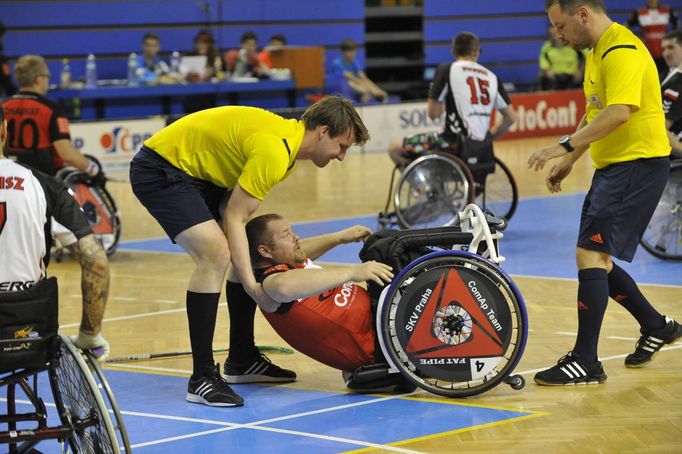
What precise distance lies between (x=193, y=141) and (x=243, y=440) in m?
1.32

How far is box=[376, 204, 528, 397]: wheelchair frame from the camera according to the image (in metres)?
5.29

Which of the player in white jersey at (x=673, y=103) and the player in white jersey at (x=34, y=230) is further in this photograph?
the player in white jersey at (x=673, y=103)

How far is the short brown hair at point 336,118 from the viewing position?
205 inches

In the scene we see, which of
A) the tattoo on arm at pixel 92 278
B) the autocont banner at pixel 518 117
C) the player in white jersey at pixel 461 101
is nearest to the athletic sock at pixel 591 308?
the tattoo on arm at pixel 92 278

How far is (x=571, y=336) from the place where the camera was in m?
6.60

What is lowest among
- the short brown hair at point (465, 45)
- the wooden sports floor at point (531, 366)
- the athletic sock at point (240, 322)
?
the wooden sports floor at point (531, 366)

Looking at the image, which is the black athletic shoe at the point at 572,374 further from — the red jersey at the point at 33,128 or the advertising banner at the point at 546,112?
the advertising banner at the point at 546,112

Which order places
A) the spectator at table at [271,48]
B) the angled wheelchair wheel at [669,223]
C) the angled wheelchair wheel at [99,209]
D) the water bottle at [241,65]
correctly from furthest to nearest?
1. the spectator at table at [271,48]
2. the water bottle at [241,65]
3. the angled wheelchair wheel at [99,209]
4. the angled wheelchair wheel at [669,223]

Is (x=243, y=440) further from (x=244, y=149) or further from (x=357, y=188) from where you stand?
(x=357, y=188)

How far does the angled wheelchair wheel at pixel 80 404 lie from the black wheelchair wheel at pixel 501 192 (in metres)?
6.82

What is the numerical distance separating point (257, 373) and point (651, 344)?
1875mm

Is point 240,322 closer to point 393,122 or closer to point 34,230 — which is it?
point 34,230

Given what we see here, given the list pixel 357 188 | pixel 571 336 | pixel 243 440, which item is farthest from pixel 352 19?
pixel 243 440

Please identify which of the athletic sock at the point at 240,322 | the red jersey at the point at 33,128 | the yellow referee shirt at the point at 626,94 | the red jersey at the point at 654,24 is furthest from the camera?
the red jersey at the point at 654,24
